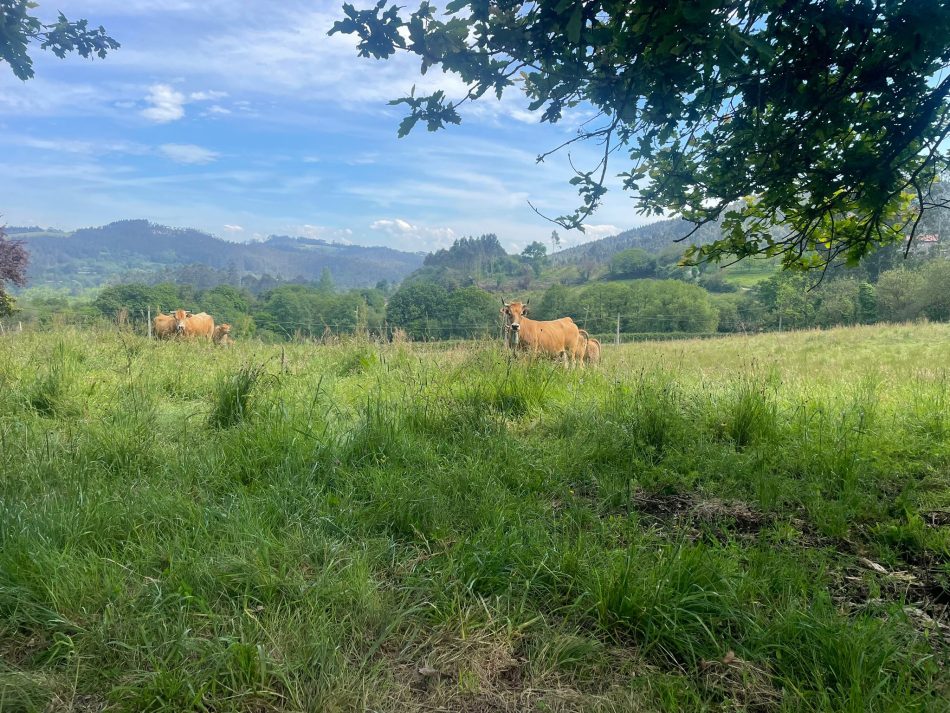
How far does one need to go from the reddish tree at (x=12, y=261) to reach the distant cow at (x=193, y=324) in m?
12.9

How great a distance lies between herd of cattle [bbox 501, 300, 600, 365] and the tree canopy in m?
7.54

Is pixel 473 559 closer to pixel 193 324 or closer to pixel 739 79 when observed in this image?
pixel 739 79

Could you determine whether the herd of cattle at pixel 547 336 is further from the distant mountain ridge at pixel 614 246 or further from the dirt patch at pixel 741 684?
the distant mountain ridge at pixel 614 246

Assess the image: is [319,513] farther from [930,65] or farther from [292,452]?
[930,65]

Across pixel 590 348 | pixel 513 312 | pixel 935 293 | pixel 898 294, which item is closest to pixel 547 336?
pixel 513 312

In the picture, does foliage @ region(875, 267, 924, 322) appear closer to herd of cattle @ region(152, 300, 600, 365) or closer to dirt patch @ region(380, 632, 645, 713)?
herd of cattle @ region(152, 300, 600, 365)

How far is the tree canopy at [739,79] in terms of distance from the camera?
2.72 m

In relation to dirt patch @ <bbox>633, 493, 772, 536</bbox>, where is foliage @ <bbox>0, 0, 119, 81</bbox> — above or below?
above

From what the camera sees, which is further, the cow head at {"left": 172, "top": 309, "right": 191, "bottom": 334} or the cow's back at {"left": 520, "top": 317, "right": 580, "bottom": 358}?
the cow head at {"left": 172, "top": 309, "right": 191, "bottom": 334}

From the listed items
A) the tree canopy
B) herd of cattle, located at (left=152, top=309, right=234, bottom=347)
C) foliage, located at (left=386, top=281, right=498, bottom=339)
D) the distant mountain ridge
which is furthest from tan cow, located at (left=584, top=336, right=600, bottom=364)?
the distant mountain ridge

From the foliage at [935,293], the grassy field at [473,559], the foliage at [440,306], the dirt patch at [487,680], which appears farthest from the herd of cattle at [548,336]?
the foliage at [935,293]

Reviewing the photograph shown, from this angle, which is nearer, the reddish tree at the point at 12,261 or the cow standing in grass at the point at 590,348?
the cow standing in grass at the point at 590,348

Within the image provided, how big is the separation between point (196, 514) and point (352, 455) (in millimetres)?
1174

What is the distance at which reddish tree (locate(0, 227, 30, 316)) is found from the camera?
24516mm
